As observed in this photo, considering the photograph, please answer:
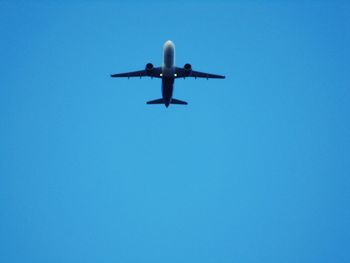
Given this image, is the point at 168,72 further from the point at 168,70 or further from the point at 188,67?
the point at 188,67

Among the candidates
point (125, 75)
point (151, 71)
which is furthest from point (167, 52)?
point (125, 75)

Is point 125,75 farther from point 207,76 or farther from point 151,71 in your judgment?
point 207,76

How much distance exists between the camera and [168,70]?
213 ft

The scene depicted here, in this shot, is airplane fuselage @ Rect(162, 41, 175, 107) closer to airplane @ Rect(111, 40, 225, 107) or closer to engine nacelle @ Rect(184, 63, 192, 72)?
airplane @ Rect(111, 40, 225, 107)

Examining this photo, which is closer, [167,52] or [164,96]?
[167,52]

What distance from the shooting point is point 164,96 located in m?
68.1

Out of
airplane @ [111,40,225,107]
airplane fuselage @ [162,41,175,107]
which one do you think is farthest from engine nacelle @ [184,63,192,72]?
airplane fuselage @ [162,41,175,107]

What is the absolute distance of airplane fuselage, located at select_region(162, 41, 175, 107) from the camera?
205 feet

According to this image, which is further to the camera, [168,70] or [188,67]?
[188,67]

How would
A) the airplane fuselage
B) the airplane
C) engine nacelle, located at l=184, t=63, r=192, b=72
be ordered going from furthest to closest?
engine nacelle, located at l=184, t=63, r=192, b=72
the airplane
the airplane fuselage

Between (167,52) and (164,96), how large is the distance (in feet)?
23.0

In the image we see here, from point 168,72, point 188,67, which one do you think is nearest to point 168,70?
point 168,72

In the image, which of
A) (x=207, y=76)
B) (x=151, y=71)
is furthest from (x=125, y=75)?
(x=207, y=76)

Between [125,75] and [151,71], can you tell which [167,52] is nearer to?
[151,71]
